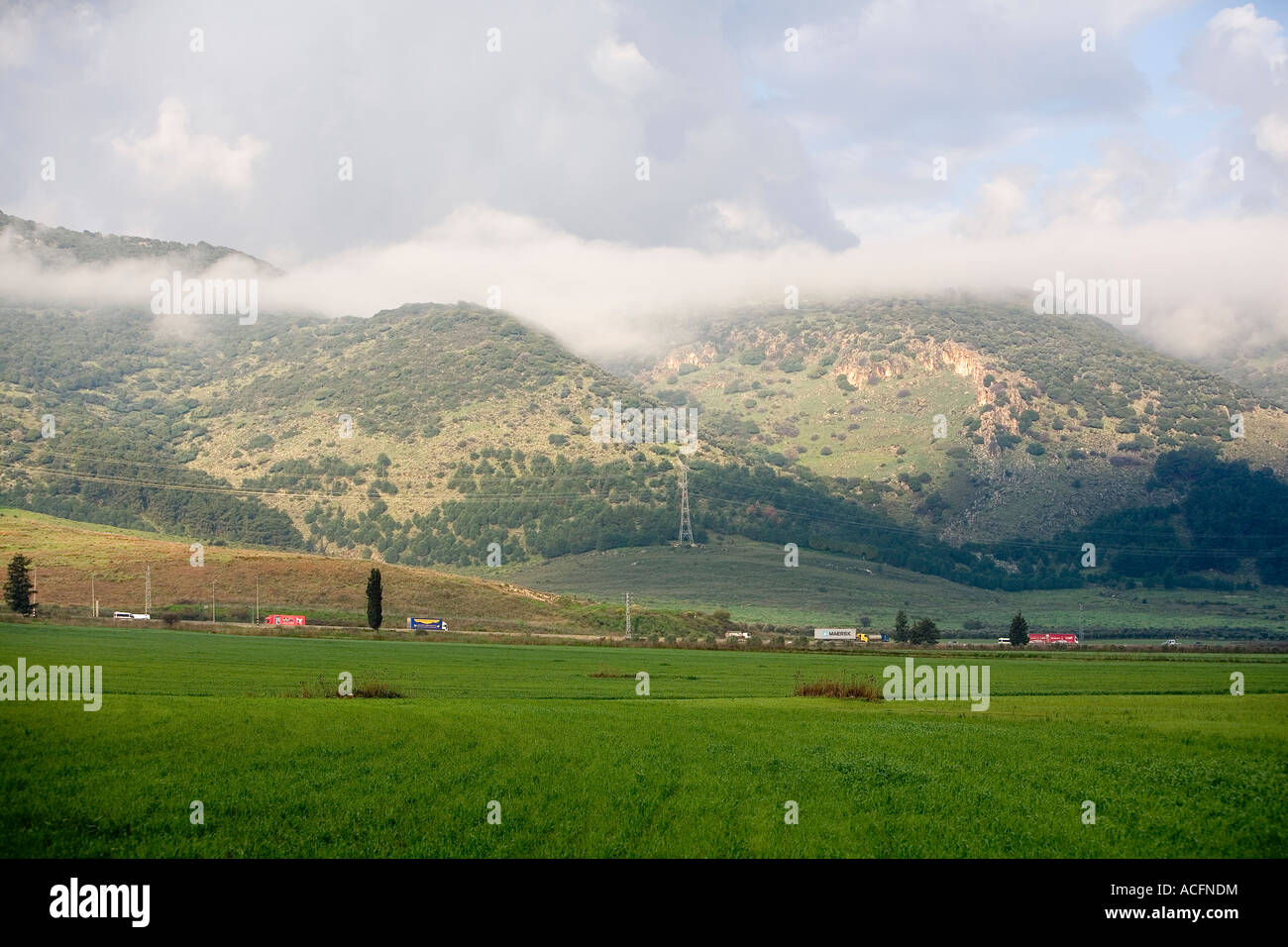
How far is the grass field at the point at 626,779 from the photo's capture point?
61.6 feet

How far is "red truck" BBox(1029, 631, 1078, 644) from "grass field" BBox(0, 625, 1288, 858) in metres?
95.8

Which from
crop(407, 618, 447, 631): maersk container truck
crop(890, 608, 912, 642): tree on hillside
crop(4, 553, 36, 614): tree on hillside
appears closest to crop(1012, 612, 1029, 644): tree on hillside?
crop(890, 608, 912, 642): tree on hillside

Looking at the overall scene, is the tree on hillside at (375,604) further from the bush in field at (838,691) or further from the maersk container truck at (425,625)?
the bush in field at (838,691)

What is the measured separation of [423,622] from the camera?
117562 mm

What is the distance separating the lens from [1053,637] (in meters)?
146

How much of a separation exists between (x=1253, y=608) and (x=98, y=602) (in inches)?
6971

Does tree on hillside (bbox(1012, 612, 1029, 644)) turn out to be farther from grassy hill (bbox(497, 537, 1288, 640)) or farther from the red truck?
grassy hill (bbox(497, 537, 1288, 640))

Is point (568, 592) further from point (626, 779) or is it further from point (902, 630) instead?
point (626, 779)

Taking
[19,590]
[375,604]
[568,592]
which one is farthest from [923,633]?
[19,590]

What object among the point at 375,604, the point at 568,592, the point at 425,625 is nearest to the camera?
the point at 375,604

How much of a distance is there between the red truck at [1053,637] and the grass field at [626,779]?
95753 mm

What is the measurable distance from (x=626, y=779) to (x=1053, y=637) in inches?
5311

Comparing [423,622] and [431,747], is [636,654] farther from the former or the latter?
[431,747]
